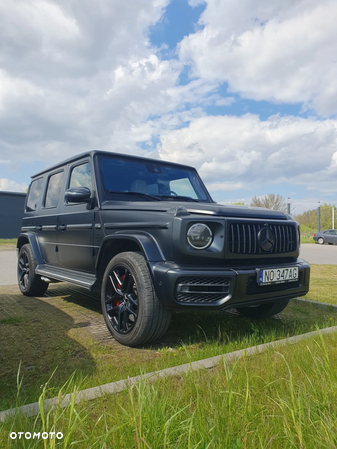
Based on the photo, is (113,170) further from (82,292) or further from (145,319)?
(82,292)

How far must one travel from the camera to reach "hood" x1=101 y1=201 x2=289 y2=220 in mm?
3266

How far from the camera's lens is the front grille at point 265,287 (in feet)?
10.7

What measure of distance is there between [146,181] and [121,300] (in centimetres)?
161

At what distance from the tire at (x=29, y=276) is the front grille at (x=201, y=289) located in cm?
336

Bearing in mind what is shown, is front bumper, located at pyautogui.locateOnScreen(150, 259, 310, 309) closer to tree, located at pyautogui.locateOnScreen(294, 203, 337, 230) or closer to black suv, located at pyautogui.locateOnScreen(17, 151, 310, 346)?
black suv, located at pyautogui.locateOnScreen(17, 151, 310, 346)

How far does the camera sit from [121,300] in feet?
11.6

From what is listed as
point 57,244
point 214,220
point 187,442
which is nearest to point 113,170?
point 57,244

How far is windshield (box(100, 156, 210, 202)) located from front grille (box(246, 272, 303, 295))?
1.60 m

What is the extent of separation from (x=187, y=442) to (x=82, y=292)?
5005 millimetres

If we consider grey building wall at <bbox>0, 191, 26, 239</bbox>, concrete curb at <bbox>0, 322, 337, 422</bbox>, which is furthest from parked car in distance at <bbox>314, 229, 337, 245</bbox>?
concrete curb at <bbox>0, 322, 337, 422</bbox>

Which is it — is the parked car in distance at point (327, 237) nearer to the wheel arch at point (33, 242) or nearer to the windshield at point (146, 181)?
the windshield at point (146, 181)

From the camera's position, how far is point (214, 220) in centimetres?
315

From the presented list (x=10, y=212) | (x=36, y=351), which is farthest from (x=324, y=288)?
(x=10, y=212)

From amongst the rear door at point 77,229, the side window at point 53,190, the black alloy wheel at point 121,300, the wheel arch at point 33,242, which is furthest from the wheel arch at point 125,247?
the wheel arch at point 33,242
